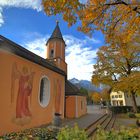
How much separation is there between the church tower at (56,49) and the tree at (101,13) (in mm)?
19596

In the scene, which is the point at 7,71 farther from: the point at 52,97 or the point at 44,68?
the point at 52,97

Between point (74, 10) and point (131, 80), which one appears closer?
point (74, 10)

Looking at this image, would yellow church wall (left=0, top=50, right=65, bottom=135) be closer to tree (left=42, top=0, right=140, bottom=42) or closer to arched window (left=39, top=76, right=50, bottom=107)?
arched window (left=39, top=76, right=50, bottom=107)

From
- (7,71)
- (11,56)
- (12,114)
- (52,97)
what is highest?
(11,56)

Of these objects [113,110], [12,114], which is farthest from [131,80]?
[113,110]

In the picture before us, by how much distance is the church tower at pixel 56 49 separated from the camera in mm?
27909

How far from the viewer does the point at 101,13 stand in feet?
24.6

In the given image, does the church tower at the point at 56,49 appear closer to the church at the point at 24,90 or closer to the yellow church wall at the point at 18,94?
the church at the point at 24,90

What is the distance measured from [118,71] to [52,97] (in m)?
15.0

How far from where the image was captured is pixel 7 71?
11.4 meters

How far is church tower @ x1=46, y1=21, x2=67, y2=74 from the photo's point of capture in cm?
2791

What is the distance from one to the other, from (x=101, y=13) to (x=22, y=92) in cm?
850

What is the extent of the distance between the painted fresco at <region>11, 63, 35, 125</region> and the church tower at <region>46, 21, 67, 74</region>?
557 inches

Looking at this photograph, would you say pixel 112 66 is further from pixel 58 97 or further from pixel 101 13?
pixel 101 13
